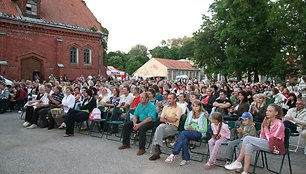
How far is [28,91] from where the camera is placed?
51.6 feet

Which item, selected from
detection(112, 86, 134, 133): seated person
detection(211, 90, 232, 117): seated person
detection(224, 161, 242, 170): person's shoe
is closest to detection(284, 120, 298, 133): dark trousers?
detection(211, 90, 232, 117): seated person

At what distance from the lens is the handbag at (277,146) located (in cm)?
506

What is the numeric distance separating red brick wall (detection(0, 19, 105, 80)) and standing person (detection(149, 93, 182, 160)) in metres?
21.4

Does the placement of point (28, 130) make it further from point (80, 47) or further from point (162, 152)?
point (80, 47)

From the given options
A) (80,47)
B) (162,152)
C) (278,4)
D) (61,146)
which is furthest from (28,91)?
(278,4)

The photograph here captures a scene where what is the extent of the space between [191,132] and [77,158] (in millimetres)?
2492

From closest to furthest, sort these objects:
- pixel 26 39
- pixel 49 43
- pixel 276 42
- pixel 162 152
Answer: pixel 162 152, pixel 26 39, pixel 49 43, pixel 276 42

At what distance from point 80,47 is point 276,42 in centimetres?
2036

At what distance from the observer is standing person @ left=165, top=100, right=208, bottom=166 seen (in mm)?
5902

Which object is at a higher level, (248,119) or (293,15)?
(293,15)

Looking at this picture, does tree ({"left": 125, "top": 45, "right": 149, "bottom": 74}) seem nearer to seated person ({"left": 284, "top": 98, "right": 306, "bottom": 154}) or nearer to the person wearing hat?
seated person ({"left": 284, "top": 98, "right": 306, "bottom": 154})

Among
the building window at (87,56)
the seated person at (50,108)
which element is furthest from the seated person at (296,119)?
the building window at (87,56)

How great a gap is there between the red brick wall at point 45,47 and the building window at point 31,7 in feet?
4.81

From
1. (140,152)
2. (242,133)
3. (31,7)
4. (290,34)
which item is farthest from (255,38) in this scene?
(140,152)
